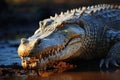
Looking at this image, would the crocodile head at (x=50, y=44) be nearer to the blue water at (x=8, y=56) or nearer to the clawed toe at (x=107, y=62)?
the clawed toe at (x=107, y=62)

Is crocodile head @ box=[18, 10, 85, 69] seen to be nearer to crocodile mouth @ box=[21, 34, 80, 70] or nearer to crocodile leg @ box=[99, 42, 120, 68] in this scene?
crocodile mouth @ box=[21, 34, 80, 70]

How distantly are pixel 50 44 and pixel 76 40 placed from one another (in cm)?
75

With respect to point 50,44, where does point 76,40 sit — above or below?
above

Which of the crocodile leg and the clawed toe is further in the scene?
the crocodile leg

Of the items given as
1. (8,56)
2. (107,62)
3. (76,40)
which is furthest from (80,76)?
(8,56)

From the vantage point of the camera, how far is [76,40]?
7184 millimetres

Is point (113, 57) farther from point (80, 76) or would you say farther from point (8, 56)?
point (8, 56)

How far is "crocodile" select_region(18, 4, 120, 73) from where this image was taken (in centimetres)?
644

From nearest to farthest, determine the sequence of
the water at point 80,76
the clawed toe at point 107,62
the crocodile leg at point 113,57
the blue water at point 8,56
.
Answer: the water at point 80,76 → the clawed toe at point 107,62 → the crocodile leg at point 113,57 → the blue water at point 8,56

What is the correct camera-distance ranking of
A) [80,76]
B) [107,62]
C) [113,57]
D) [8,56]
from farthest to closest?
[8,56]
[113,57]
[107,62]
[80,76]

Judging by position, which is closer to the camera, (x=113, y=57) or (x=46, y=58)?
(x=46, y=58)

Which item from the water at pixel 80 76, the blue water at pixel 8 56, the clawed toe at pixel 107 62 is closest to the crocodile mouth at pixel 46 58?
the water at pixel 80 76

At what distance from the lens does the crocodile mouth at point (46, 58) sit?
21.1ft

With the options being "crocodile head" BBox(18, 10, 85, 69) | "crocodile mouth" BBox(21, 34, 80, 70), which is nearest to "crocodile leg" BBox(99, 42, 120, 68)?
"crocodile head" BBox(18, 10, 85, 69)
